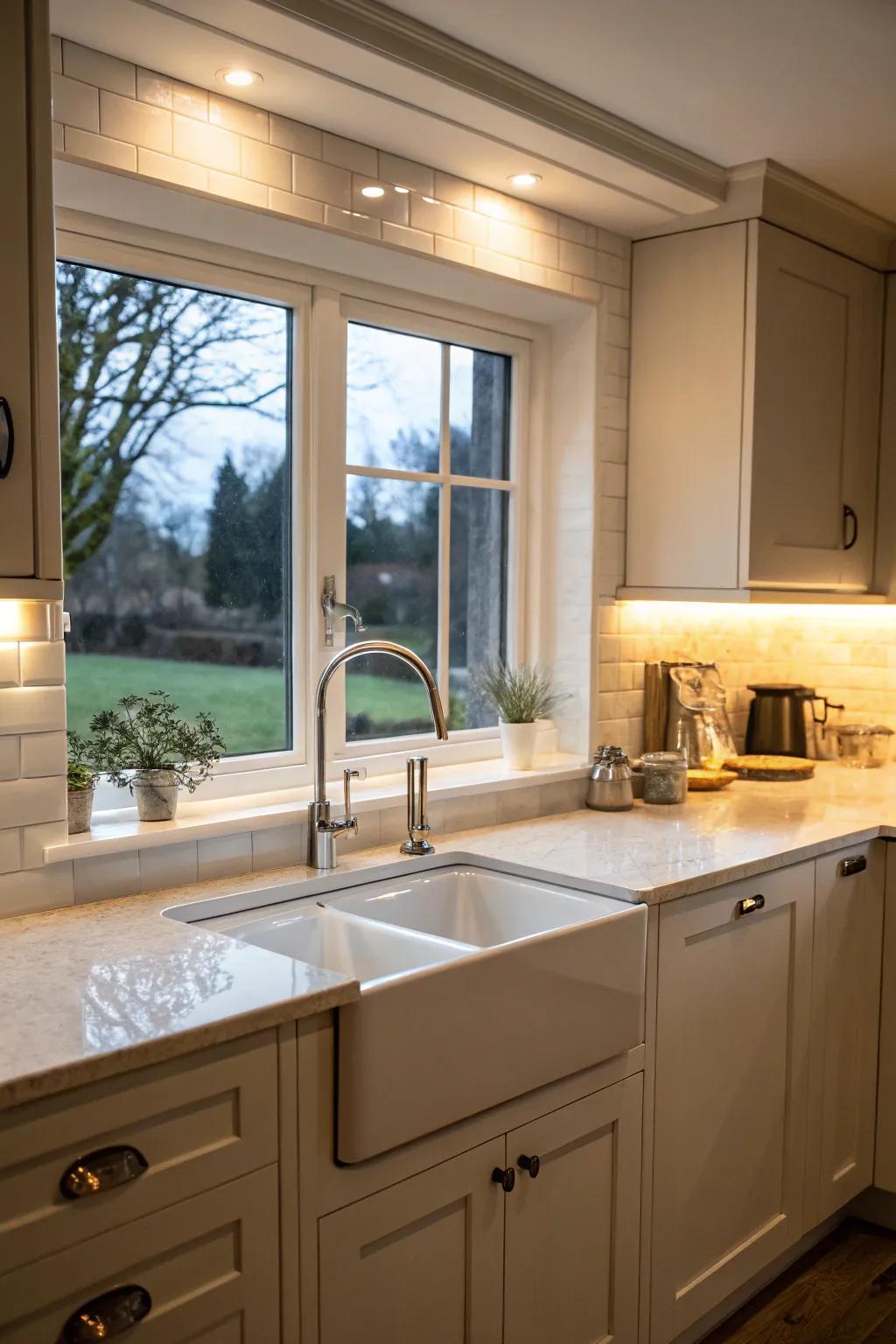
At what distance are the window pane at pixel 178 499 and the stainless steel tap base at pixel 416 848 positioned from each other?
378mm

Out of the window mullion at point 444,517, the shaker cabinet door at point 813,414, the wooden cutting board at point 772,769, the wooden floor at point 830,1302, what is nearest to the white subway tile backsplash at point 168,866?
the window mullion at point 444,517

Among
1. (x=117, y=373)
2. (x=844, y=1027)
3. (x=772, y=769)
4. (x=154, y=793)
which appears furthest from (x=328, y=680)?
(x=772, y=769)

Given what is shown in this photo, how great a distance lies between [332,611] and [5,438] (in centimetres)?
106

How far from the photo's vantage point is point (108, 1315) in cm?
136

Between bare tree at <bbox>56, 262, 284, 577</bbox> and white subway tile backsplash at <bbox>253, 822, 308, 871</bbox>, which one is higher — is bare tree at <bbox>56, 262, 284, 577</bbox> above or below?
above

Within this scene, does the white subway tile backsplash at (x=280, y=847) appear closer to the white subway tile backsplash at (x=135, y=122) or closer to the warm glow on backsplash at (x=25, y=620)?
the warm glow on backsplash at (x=25, y=620)

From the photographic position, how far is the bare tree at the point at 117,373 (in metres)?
2.23

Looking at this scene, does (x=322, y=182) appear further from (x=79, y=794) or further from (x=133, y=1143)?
(x=133, y=1143)

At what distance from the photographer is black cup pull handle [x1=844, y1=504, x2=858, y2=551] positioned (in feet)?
10.9

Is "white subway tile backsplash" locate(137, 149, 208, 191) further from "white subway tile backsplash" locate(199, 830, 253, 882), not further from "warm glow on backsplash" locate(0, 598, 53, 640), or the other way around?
"white subway tile backsplash" locate(199, 830, 253, 882)

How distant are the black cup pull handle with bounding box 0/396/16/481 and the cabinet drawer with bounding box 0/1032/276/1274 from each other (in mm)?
823

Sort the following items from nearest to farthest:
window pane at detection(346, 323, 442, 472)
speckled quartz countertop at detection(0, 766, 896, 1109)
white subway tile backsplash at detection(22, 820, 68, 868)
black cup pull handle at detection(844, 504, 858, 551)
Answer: speckled quartz countertop at detection(0, 766, 896, 1109)
white subway tile backsplash at detection(22, 820, 68, 868)
window pane at detection(346, 323, 442, 472)
black cup pull handle at detection(844, 504, 858, 551)

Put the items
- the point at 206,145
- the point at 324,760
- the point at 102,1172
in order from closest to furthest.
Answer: the point at 102,1172 < the point at 206,145 < the point at 324,760

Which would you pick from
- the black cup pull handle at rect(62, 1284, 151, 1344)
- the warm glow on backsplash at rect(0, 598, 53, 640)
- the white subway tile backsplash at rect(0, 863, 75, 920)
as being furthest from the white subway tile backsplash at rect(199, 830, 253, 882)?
the black cup pull handle at rect(62, 1284, 151, 1344)
